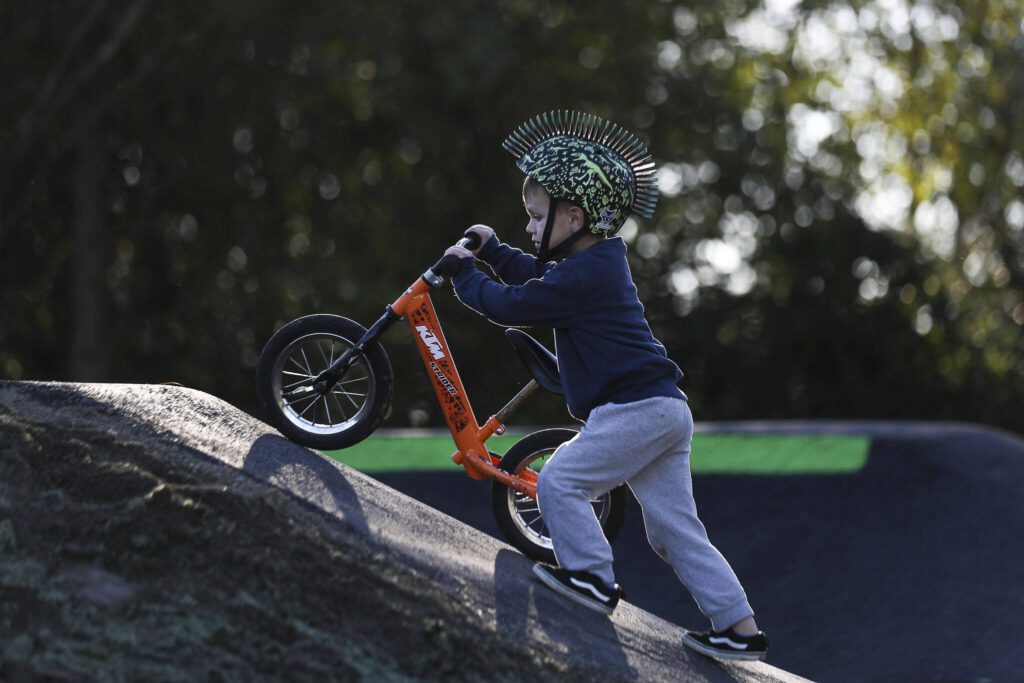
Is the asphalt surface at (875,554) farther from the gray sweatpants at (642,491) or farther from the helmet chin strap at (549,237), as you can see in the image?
the helmet chin strap at (549,237)

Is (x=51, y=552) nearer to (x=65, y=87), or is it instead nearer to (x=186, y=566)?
(x=186, y=566)

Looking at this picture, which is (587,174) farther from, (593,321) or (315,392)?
(315,392)

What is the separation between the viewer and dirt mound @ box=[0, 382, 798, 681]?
12.5ft

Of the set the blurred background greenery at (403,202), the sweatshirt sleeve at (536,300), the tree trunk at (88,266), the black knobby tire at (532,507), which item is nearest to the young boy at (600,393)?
the sweatshirt sleeve at (536,300)

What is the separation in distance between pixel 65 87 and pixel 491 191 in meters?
5.54

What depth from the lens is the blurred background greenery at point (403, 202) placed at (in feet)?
54.7

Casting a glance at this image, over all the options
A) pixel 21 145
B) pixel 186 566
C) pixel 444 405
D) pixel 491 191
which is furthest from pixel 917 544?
pixel 21 145

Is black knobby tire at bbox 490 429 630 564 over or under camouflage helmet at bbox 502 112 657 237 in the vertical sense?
under

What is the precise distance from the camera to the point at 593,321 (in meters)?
4.80

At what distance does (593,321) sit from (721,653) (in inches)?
50.3

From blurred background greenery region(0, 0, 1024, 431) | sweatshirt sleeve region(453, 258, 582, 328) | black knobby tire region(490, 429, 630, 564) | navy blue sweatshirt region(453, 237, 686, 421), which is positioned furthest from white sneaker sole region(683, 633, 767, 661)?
blurred background greenery region(0, 0, 1024, 431)

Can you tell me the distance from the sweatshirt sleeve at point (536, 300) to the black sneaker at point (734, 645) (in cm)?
126

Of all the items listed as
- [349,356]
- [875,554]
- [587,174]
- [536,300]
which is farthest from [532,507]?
[875,554]

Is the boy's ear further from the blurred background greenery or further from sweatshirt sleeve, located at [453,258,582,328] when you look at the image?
the blurred background greenery
